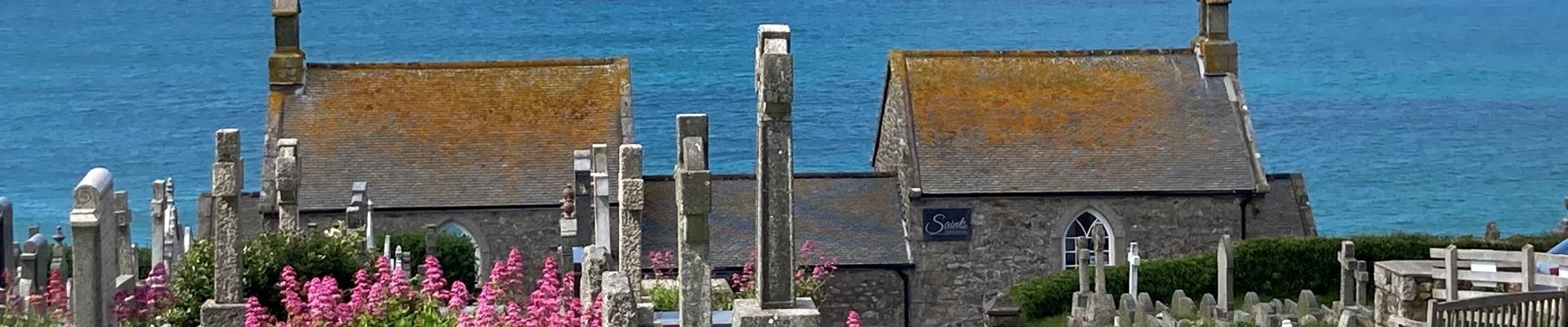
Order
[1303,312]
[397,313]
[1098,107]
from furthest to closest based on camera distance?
1. [1098,107]
2. [1303,312]
3. [397,313]

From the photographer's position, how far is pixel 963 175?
40812 millimetres

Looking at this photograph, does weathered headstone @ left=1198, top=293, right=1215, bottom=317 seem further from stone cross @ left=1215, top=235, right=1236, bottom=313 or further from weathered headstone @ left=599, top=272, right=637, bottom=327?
weathered headstone @ left=599, top=272, right=637, bottom=327

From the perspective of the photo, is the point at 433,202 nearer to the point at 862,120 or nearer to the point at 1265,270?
the point at 1265,270

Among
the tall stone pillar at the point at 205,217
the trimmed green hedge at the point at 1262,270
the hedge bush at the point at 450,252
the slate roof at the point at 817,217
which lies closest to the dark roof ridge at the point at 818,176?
the slate roof at the point at 817,217

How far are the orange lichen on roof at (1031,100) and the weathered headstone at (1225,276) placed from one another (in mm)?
5964

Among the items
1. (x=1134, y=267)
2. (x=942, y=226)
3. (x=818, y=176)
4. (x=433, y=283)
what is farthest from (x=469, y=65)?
(x=433, y=283)

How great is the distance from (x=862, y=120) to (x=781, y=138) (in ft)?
297

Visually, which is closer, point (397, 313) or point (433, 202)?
point (397, 313)

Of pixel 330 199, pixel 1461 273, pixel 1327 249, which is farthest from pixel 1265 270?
pixel 330 199

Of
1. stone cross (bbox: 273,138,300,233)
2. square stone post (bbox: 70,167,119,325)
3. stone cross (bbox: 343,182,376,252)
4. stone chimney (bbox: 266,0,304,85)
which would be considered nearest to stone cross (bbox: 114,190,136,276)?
stone cross (bbox: 273,138,300,233)

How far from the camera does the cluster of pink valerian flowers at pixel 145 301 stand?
72.5ft

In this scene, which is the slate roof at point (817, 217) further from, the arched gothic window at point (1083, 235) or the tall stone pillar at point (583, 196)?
the arched gothic window at point (1083, 235)

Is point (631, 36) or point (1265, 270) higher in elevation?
point (631, 36)

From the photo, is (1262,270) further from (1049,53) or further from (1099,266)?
(1049,53)
